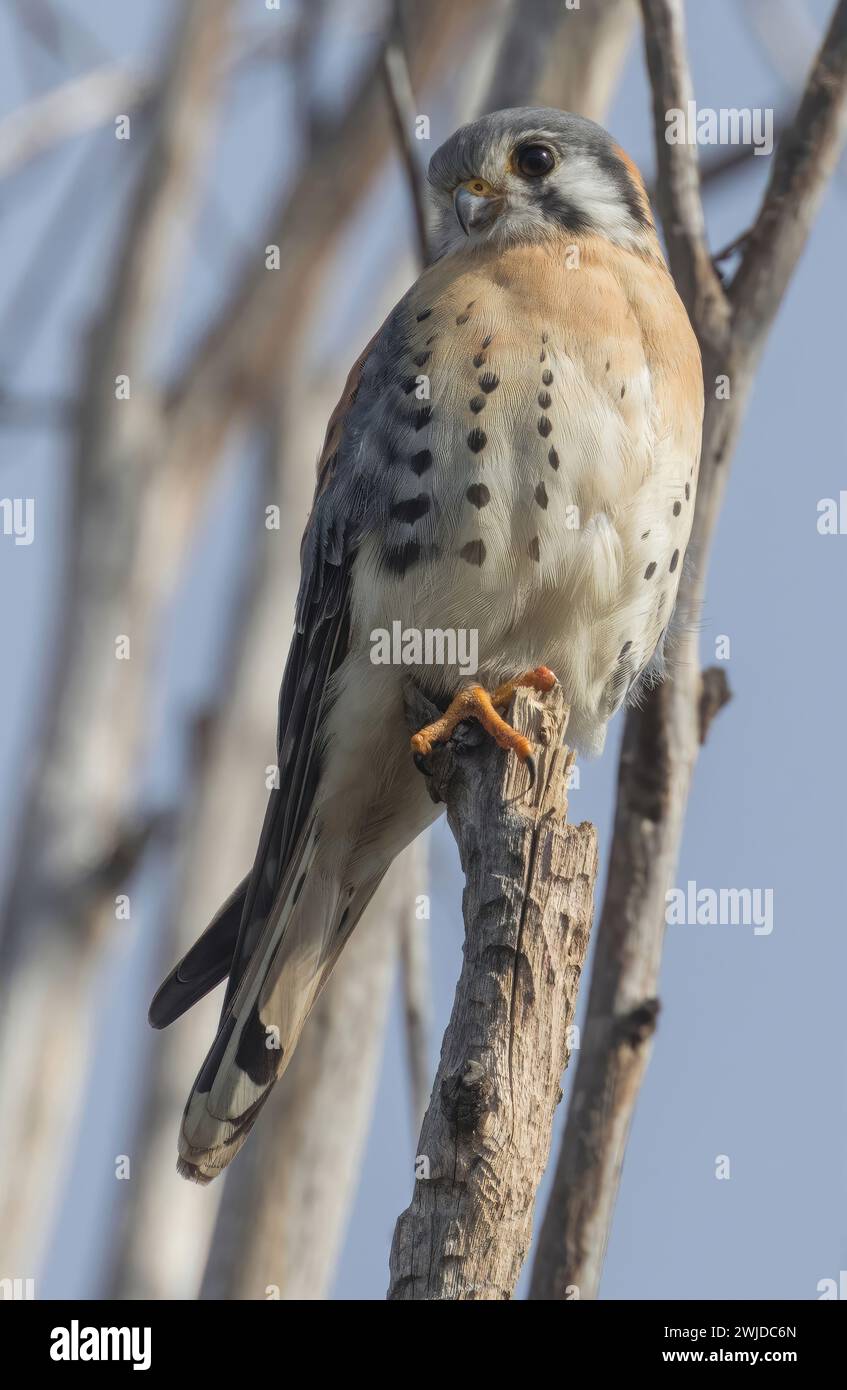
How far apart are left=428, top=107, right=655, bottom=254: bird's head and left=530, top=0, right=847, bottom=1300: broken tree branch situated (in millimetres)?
167

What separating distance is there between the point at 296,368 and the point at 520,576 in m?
4.82

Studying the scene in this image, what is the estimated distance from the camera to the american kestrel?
3.71 meters

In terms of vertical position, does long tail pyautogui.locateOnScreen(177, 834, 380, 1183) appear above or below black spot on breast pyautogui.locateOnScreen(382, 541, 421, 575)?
below

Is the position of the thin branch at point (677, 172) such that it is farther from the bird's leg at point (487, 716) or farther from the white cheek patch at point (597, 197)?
the bird's leg at point (487, 716)

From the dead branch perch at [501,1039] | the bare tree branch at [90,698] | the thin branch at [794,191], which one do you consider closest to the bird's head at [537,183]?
the thin branch at [794,191]

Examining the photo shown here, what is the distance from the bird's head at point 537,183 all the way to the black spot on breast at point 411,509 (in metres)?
0.83

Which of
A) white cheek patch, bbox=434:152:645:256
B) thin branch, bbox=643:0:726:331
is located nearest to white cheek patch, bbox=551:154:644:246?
white cheek patch, bbox=434:152:645:256

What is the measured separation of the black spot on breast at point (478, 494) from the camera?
3.69 meters

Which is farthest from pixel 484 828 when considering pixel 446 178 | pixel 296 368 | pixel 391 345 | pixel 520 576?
pixel 296 368

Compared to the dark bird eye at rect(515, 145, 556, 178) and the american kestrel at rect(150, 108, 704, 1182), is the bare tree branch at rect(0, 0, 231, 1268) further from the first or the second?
the dark bird eye at rect(515, 145, 556, 178)

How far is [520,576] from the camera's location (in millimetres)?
3719

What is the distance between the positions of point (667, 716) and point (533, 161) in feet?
5.00

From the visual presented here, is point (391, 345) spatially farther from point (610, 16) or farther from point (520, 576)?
point (610, 16)

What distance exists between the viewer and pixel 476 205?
14.2 ft
